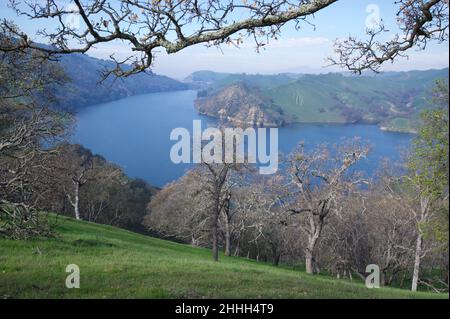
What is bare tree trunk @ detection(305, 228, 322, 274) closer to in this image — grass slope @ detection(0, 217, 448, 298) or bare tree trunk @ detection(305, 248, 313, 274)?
bare tree trunk @ detection(305, 248, 313, 274)

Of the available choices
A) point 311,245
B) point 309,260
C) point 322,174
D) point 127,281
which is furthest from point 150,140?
point 127,281

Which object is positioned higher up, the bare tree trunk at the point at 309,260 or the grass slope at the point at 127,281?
the grass slope at the point at 127,281

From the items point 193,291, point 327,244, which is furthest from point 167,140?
point 193,291

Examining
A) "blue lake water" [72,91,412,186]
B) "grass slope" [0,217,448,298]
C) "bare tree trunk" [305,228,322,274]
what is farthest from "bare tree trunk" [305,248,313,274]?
"blue lake water" [72,91,412,186]

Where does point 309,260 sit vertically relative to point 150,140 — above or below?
below

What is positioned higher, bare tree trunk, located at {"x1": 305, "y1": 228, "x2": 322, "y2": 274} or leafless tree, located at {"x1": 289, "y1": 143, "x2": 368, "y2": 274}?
leafless tree, located at {"x1": 289, "y1": 143, "x2": 368, "y2": 274}

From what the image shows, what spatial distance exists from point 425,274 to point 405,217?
1496 centimetres

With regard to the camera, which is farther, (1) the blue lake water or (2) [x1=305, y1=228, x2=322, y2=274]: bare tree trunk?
(1) the blue lake water

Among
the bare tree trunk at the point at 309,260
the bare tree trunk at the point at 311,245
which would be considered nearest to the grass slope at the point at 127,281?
the bare tree trunk at the point at 311,245

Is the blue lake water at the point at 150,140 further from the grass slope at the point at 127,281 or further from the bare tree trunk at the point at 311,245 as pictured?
the grass slope at the point at 127,281

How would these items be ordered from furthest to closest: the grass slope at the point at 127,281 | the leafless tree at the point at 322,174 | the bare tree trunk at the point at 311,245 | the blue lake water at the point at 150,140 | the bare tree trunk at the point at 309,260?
1. the blue lake water at the point at 150,140
2. the bare tree trunk at the point at 309,260
3. the bare tree trunk at the point at 311,245
4. the leafless tree at the point at 322,174
5. the grass slope at the point at 127,281

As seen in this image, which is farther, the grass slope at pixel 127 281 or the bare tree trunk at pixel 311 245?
the bare tree trunk at pixel 311 245

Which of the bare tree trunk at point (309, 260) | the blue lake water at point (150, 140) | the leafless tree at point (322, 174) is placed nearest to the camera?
the leafless tree at point (322, 174)

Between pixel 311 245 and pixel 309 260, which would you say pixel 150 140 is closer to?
pixel 309 260
